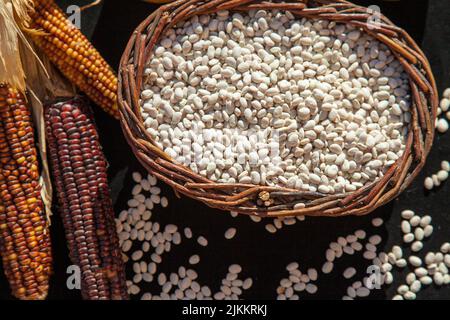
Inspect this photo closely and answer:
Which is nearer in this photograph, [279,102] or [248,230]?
[279,102]

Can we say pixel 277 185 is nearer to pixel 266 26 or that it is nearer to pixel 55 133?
pixel 266 26

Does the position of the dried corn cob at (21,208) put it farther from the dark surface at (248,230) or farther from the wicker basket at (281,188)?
the wicker basket at (281,188)

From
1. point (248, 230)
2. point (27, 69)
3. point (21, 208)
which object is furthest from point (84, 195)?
point (248, 230)

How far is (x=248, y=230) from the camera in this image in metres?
1.85

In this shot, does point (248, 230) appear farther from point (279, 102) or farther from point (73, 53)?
point (73, 53)

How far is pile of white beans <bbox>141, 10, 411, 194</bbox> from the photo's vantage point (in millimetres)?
1616

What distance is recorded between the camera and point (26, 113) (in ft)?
5.52

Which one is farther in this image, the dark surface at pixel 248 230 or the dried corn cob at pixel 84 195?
the dark surface at pixel 248 230

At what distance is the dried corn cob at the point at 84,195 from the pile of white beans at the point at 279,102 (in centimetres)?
18

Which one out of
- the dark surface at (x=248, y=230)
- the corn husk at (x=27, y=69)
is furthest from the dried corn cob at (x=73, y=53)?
the dark surface at (x=248, y=230)

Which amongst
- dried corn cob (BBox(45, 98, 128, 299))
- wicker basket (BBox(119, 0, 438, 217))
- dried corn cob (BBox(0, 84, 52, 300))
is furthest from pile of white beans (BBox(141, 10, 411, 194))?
dried corn cob (BBox(0, 84, 52, 300))

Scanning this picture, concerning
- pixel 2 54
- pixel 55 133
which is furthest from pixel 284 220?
pixel 2 54

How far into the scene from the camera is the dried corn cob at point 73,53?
64.5 inches

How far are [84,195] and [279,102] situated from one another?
557mm
